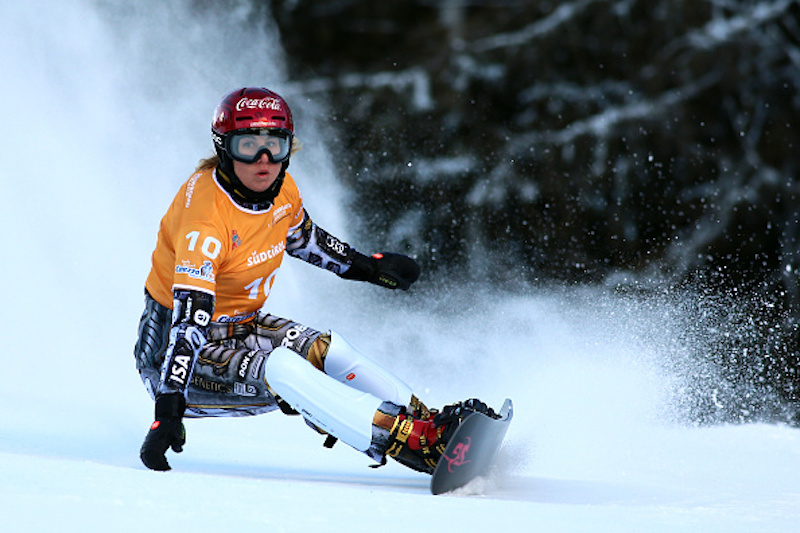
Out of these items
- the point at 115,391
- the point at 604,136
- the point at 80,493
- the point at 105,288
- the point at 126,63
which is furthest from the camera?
the point at 604,136

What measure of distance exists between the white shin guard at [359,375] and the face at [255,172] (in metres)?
0.58

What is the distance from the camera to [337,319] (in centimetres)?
640

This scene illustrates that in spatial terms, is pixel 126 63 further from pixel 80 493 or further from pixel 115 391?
pixel 80 493

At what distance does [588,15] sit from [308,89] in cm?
328

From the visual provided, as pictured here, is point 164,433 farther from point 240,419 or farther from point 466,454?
point 240,419

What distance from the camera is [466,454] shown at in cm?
276

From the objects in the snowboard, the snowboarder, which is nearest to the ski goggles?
the snowboarder

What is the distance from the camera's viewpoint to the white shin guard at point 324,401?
2.84 meters

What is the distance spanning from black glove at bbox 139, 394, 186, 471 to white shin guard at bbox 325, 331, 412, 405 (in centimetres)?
57

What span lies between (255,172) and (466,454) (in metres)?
1.10

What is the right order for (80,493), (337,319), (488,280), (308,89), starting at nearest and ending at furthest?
1. (80,493)
2. (337,319)
3. (488,280)
4. (308,89)

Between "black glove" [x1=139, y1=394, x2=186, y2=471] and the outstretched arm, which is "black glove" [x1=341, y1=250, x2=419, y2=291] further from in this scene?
"black glove" [x1=139, y1=394, x2=186, y2=471]

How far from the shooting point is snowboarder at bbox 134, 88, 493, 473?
2840mm

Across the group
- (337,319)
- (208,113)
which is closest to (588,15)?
(208,113)
